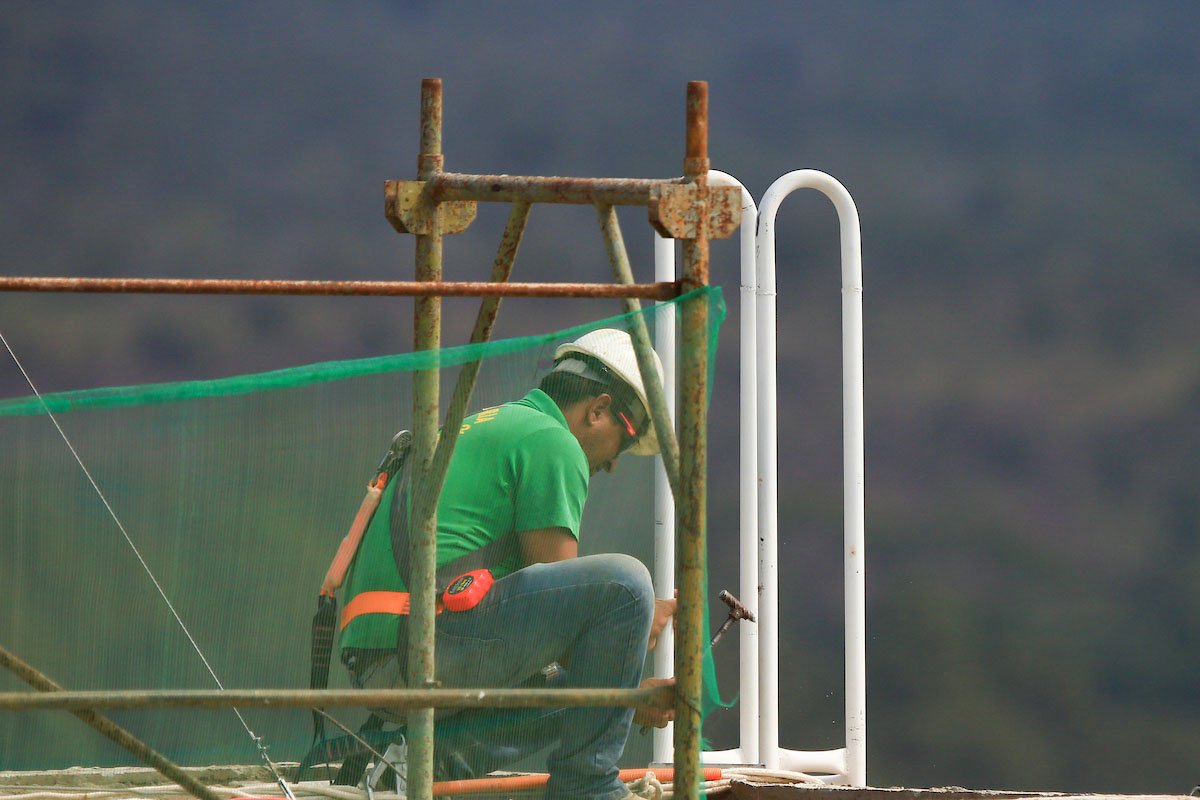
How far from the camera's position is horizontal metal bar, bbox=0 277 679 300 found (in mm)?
4152

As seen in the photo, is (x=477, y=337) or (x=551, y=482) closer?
(x=551, y=482)

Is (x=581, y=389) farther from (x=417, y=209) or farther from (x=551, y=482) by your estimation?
(x=417, y=209)

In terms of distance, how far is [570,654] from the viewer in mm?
4641

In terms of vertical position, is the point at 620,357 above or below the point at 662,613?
above

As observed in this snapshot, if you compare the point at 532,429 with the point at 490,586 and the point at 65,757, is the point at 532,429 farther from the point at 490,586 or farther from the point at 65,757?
the point at 65,757

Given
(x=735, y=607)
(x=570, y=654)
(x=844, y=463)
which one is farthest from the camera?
(x=844, y=463)

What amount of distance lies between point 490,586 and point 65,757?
4.28ft

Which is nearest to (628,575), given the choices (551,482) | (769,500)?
(551,482)

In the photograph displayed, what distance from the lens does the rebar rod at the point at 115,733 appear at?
4348 mm

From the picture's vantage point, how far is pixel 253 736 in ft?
14.8

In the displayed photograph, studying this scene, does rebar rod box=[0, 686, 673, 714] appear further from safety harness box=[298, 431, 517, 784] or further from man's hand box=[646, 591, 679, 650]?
man's hand box=[646, 591, 679, 650]

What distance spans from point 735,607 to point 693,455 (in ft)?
6.48

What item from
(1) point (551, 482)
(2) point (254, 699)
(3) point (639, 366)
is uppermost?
(3) point (639, 366)

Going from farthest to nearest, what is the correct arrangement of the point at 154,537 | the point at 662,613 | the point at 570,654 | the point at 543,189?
the point at 662,613, the point at 570,654, the point at 543,189, the point at 154,537
